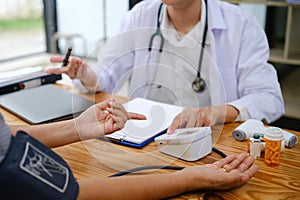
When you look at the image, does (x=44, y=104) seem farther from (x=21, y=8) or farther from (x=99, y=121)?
(x=21, y=8)

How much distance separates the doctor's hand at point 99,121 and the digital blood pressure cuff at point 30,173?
0.39 meters

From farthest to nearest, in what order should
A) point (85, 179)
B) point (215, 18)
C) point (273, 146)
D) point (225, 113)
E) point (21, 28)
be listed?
1. point (21, 28)
2. point (215, 18)
3. point (225, 113)
4. point (273, 146)
5. point (85, 179)

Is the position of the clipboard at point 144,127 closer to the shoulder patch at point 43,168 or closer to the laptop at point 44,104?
the laptop at point 44,104

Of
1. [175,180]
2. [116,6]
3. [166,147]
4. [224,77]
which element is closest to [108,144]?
[166,147]

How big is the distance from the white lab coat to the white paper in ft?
0.50

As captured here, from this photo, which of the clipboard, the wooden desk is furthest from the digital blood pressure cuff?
the clipboard

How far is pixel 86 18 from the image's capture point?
10.2 feet

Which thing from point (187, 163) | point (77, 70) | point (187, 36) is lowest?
point (187, 163)

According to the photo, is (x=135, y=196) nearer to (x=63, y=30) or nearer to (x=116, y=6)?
(x=116, y=6)

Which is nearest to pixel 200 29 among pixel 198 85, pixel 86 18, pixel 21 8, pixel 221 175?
pixel 198 85

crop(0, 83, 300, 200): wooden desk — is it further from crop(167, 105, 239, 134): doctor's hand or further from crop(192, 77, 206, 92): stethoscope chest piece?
crop(192, 77, 206, 92): stethoscope chest piece

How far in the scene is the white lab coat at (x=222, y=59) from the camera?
143cm

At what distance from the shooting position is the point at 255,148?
1078mm

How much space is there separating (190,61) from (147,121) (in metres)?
0.38
